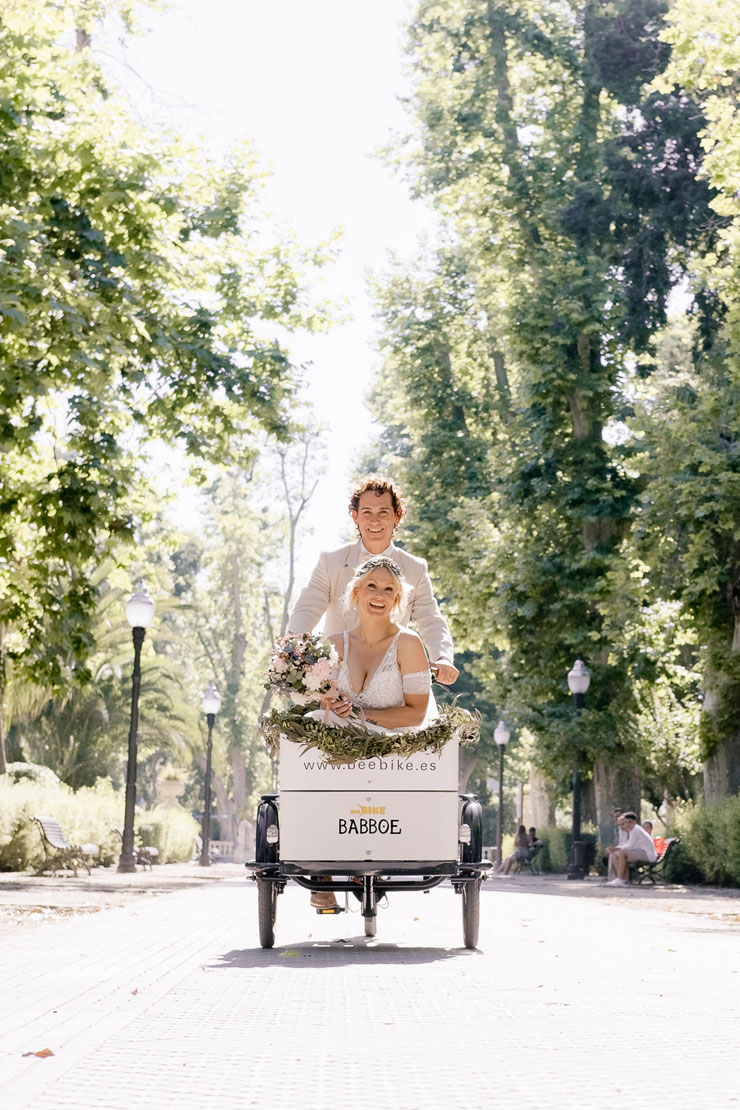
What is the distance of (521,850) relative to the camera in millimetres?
41375

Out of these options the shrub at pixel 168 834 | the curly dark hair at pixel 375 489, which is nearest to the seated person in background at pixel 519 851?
the shrub at pixel 168 834

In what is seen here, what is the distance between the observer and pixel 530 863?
42000 mm

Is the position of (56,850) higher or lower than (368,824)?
higher

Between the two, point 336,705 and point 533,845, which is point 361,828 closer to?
point 336,705

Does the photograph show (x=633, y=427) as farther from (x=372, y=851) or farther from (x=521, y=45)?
(x=372, y=851)

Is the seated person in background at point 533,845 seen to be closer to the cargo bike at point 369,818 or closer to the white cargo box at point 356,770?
the cargo bike at point 369,818

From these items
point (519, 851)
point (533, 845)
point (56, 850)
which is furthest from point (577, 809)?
point (56, 850)

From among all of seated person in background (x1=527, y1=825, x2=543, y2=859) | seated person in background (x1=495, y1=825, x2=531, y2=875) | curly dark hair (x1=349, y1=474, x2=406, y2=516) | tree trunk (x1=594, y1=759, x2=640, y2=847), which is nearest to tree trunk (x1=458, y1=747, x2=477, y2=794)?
seated person in background (x1=527, y1=825, x2=543, y2=859)

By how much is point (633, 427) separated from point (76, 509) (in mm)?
12113

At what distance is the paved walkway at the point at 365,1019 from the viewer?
4.79 metres

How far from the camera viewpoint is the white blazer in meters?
9.62

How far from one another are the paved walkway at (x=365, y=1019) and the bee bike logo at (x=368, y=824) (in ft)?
2.26

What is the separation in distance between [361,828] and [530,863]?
110ft

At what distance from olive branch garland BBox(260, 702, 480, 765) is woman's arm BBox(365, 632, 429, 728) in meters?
0.08
